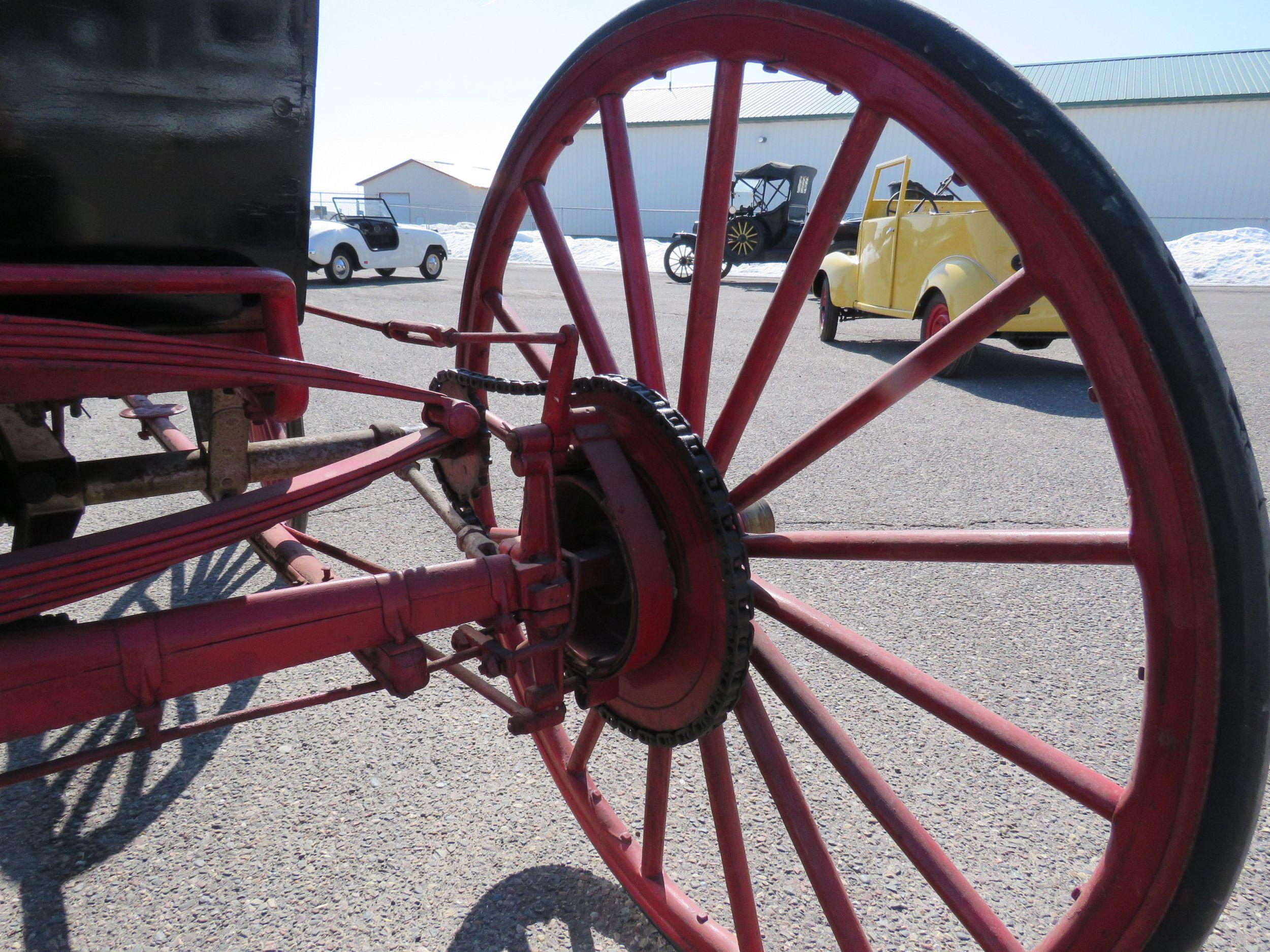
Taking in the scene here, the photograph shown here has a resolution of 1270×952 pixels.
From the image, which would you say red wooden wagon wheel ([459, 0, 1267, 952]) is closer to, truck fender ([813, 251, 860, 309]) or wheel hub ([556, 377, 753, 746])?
wheel hub ([556, 377, 753, 746])

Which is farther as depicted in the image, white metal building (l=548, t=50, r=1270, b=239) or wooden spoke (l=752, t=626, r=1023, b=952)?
white metal building (l=548, t=50, r=1270, b=239)

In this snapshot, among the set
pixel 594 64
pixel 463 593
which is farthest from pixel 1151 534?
pixel 594 64

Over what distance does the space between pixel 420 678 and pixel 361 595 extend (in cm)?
16

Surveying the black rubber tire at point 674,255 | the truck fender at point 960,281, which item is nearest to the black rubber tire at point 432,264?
the black rubber tire at point 674,255

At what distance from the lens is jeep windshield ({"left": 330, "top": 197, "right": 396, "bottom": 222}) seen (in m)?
16.7

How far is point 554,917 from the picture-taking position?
1875 mm

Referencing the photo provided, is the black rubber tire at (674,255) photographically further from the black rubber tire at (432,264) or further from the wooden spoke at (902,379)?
the wooden spoke at (902,379)

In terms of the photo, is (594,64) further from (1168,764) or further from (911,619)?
(911,619)

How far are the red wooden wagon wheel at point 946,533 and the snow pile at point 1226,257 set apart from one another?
65.9 feet

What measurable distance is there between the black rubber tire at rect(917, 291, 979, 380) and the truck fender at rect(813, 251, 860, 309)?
4.43ft

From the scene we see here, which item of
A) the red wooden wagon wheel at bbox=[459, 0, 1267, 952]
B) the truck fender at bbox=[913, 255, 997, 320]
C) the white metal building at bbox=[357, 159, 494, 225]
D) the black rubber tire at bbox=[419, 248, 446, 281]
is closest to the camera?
the red wooden wagon wheel at bbox=[459, 0, 1267, 952]

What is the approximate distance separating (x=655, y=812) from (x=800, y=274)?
3.46 ft

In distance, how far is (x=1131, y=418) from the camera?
92 cm

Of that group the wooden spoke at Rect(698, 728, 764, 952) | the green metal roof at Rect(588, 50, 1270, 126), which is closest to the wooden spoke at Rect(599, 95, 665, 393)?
Result: the wooden spoke at Rect(698, 728, 764, 952)
